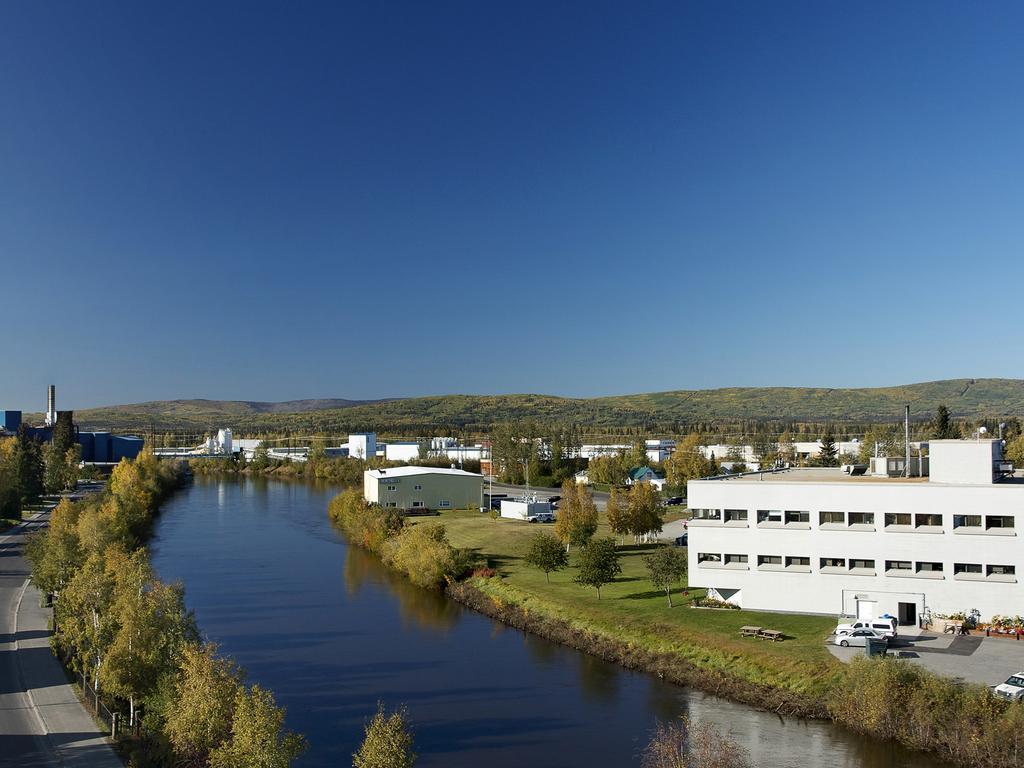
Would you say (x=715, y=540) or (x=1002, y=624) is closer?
(x=1002, y=624)

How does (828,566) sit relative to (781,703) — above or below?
above

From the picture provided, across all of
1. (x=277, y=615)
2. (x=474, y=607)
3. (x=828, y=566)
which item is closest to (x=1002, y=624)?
(x=828, y=566)

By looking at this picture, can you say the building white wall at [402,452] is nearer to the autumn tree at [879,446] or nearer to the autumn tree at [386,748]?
the autumn tree at [879,446]

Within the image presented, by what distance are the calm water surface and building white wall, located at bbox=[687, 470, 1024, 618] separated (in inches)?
212

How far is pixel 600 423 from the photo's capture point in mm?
188500

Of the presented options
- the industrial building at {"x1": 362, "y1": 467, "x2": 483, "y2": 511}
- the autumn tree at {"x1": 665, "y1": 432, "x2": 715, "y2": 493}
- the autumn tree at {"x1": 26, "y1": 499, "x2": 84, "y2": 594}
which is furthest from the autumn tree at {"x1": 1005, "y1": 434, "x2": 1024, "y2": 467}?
the autumn tree at {"x1": 26, "y1": 499, "x2": 84, "y2": 594}

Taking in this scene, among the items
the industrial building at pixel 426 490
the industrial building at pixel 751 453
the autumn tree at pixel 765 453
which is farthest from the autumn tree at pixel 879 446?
the industrial building at pixel 426 490

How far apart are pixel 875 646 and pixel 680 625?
569 cm

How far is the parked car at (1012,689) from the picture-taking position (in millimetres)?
17250

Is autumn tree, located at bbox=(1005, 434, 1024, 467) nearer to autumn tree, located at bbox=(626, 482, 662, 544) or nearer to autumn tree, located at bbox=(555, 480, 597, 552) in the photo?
autumn tree, located at bbox=(626, 482, 662, 544)

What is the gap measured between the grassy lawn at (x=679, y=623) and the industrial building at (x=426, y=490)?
19.5 meters

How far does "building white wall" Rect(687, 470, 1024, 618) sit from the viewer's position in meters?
23.0

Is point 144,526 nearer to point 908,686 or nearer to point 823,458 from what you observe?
point 908,686

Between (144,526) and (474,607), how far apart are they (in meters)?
28.7
